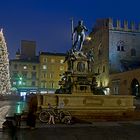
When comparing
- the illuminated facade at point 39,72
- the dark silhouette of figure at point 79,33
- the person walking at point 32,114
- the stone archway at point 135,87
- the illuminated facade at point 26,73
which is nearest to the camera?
the person walking at point 32,114

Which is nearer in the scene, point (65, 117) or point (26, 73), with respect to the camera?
point (65, 117)

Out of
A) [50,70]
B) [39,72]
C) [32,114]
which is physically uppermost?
[50,70]

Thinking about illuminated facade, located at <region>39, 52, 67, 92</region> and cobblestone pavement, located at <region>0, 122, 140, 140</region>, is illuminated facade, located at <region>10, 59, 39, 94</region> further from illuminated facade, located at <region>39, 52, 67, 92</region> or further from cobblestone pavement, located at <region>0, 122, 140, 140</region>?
cobblestone pavement, located at <region>0, 122, 140, 140</region>

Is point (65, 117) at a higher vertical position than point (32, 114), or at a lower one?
lower

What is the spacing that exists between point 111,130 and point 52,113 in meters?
3.48

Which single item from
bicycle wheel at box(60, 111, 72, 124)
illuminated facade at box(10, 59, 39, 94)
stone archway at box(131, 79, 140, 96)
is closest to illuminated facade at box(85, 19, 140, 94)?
stone archway at box(131, 79, 140, 96)

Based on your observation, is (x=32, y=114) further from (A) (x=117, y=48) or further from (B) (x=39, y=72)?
(B) (x=39, y=72)

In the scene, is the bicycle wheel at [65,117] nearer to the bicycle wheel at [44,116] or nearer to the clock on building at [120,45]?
the bicycle wheel at [44,116]

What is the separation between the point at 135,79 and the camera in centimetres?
5247

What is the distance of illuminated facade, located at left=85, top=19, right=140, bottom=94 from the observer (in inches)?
2534

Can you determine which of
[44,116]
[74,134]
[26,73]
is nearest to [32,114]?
[74,134]

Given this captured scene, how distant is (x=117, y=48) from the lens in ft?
214

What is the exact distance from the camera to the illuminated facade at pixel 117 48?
64.4 metres

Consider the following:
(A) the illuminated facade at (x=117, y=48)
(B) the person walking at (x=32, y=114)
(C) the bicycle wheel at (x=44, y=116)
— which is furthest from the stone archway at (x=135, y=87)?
(B) the person walking at (x=32, y=114)
